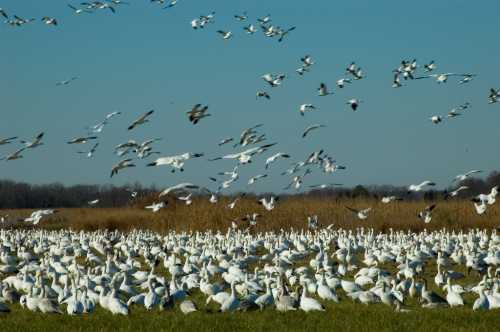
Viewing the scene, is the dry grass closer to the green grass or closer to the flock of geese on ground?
the flock of geese on ground

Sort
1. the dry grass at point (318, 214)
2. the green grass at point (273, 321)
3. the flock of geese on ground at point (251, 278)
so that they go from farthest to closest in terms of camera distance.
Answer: the dry grass at point (318, 214)
the flock of geese on ground at point (251, 278)
the green grass at point (273, 321)

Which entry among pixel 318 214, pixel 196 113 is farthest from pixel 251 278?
pixel 318 214

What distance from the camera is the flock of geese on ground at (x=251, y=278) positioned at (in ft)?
59.9

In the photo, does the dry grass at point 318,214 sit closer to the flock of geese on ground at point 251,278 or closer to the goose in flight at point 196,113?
the flock of geese on ground at point 251,278

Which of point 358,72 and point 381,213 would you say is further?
A: point 381,213

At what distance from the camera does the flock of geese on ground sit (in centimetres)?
1827

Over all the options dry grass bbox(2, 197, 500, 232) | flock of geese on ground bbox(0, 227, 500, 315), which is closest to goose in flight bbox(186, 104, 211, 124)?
flock of geese on ground bbox(0, 227, 500, 315)

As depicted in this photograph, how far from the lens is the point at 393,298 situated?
18469 mm

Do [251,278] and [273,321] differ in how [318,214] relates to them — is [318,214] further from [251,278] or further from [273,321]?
[273,321]

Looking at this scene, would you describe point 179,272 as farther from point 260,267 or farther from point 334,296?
point 334,296

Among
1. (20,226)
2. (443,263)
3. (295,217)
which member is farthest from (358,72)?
(20,226)

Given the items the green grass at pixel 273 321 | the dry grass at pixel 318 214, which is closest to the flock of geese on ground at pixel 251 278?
the green grass at pixel 273 321

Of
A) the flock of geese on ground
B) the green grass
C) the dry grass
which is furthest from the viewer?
the dry grass

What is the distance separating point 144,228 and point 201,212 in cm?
419
